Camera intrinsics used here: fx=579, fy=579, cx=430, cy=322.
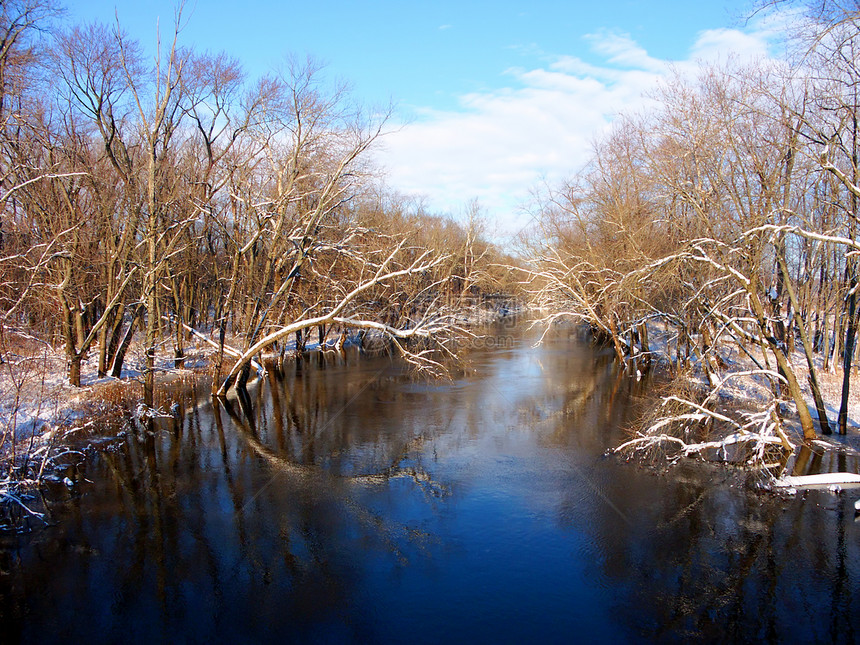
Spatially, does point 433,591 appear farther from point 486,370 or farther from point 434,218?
point 434,218

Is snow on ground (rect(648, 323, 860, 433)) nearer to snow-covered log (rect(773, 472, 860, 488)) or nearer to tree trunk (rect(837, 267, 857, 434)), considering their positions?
tree trunk (rect(837, 267, 857, 434))

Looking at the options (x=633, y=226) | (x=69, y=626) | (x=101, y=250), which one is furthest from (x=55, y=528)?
(x=633, y=226)

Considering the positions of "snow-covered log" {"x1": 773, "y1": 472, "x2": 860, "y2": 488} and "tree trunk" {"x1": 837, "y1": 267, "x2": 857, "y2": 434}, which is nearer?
"snow-covered log" {"x1": 773, "y1": 472, "x2": 860, "y2": 488}

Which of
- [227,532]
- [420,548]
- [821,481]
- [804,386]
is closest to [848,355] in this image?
[821,481]

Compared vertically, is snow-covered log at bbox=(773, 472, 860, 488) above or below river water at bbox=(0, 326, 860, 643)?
above

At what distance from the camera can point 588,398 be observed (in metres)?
18.3

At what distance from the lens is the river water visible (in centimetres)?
644

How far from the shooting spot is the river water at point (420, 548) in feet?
21.1

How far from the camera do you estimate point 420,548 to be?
809cm

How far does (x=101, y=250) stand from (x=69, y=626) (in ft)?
53.6

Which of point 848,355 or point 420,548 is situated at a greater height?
point 848,355

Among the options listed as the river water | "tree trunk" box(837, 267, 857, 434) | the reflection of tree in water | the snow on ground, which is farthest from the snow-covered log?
the reflection of tree in water

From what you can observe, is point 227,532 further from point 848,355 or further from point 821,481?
point 848,355

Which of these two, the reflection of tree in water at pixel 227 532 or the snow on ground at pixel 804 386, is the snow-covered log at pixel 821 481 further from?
the reflection of tree in water at pixel 227 532
